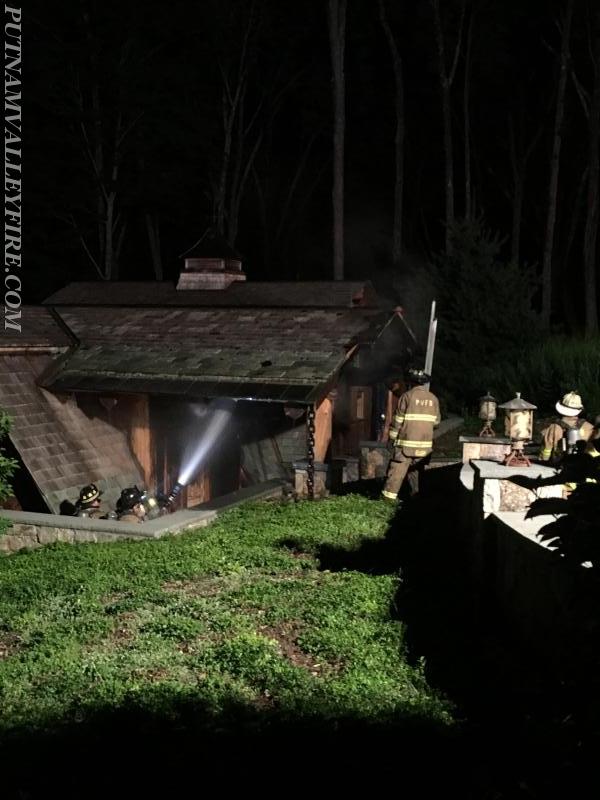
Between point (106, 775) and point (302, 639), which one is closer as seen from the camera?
point (106, 775)

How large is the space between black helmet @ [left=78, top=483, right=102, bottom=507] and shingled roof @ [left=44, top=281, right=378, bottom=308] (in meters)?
5.46

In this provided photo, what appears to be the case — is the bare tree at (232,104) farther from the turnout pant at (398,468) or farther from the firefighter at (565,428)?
the firefighter at (565,428)

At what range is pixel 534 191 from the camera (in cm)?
4138

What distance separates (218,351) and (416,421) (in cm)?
400

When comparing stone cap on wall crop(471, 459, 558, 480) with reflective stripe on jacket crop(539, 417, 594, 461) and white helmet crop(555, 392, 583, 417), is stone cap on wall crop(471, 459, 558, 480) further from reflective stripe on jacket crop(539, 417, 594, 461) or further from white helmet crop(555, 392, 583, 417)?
white helmet crop(555, 392, 583, 417)

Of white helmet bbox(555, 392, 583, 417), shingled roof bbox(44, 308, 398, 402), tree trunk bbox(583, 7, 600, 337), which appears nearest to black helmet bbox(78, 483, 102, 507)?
shingled roof bbox(44, 308, 398, 402)

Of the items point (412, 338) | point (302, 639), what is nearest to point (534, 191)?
point (412, 338)

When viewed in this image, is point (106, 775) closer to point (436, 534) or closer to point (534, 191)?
point (436, 534)

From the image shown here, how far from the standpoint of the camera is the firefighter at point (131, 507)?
39.1 feet

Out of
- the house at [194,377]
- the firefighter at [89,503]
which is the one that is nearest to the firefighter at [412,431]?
the house at [194,377]

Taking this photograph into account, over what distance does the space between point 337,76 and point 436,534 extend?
20.8 m

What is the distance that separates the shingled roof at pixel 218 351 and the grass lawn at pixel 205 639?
328 centimetres

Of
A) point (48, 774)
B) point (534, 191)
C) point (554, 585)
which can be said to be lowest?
point (48, 774)

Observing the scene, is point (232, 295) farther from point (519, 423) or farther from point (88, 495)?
point (519, 423)
